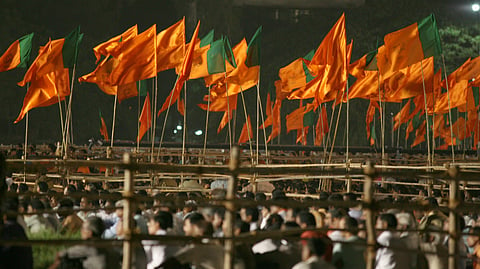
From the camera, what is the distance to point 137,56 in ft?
46.8

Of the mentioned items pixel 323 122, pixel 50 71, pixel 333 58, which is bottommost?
pixel 323 122

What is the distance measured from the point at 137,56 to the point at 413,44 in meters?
4.88

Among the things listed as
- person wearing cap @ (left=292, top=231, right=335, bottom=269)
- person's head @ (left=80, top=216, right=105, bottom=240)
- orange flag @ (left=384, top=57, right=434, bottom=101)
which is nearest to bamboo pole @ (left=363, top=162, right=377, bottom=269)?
person wearing cap @ (left=292, top=231, right=335, bottom=269)

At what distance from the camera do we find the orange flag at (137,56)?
46.6ft

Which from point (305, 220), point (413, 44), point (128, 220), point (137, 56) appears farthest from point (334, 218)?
point (137, 56)

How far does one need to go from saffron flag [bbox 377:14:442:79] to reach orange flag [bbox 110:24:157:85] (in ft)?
13.7

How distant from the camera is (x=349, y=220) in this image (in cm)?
680

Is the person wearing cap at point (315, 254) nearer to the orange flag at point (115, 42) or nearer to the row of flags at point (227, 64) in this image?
the row of flags at point (227, 64)

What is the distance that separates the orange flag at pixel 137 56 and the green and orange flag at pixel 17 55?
2258 millimetres

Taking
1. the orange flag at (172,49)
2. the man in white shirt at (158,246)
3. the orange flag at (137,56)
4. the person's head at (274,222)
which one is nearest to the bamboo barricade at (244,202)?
the man in white shirt at (158,246)

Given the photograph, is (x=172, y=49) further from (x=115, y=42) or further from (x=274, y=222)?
(x=274, y=222)

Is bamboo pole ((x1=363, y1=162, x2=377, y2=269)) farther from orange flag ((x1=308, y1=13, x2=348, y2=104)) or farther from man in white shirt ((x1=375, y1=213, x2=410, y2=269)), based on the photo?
orange flag ((x1=308, y1=13, x2=348, y2=104))

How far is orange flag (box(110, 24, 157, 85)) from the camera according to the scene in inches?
559

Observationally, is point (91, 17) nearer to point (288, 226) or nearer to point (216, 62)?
point (216, 62)
